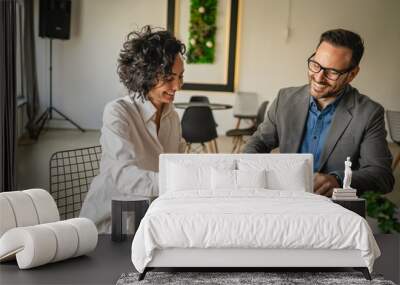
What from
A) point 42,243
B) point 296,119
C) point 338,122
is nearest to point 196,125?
point 296,119

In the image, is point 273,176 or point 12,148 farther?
point 12,148

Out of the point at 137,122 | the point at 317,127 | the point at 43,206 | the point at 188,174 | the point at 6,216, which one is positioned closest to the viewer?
the point at 6,216

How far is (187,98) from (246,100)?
0.85 meters

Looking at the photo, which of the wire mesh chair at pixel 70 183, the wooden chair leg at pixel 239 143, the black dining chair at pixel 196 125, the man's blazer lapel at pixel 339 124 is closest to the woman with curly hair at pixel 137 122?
the wire mesh chair at pixel 70 183

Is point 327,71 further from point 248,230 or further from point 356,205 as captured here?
point 248,230

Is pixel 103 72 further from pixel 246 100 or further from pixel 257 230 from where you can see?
pixel 257 230

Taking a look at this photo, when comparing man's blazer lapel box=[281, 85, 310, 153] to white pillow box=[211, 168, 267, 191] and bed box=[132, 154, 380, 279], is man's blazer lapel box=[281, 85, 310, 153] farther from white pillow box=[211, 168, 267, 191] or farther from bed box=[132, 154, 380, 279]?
bed box=[132, 154, 380, 279]

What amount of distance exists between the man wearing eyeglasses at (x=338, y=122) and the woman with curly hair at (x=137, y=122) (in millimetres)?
597

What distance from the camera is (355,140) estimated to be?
130 inches

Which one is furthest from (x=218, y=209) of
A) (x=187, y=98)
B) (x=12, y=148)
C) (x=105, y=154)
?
(x=187, y=98)

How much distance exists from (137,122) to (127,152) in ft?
0.62

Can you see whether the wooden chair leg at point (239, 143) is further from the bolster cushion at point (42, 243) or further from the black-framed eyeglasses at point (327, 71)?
the bolster cushion at point (42, 243)

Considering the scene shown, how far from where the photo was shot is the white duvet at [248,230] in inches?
83.4

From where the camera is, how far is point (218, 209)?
86.3 inches
